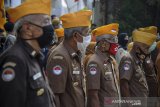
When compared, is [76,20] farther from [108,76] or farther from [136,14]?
[136,14]

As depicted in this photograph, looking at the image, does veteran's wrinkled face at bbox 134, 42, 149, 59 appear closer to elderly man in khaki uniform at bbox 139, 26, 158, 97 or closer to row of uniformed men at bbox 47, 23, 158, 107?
row of uniformed men at bbox 47, 23, 158, 107

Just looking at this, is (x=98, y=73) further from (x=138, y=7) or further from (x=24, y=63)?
(x=138, y=7)

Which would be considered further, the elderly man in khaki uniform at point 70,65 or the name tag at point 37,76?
the elderly man in khaki uniform at point 70,65

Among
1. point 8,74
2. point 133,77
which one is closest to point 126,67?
point 133,77

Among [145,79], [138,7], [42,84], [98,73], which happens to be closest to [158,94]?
[145,79]

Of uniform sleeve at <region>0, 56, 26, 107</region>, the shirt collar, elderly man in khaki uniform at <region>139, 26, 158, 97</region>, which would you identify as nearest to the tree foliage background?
elderly man in khaki uniform at <region>139, 26, 158, 97</region>

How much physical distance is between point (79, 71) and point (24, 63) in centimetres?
185

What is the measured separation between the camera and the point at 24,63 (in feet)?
12.8

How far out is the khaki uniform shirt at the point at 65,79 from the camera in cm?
548

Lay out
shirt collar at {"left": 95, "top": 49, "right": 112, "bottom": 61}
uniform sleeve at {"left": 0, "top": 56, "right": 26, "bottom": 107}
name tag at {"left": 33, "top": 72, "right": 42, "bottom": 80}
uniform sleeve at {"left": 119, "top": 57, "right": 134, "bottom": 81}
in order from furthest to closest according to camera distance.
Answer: uniform sleeve at {"left": 119, "top": 57, "right": 134, "bottom": 81}, shirt collar at {"left": 95, "top": 49, "right": 112, "bottom": 61}, name tag at {"left": 33, "top": 72, "right": 42, "bottom": 80}, uniform sleeve at {"left": 0, "top": 56, "right": 26, "bottom": 107}

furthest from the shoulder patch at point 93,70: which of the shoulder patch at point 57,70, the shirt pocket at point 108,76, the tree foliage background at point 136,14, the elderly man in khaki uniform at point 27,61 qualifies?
the tree foliage background at point 136,14

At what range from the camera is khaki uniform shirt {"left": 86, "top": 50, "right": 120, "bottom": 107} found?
6.18m

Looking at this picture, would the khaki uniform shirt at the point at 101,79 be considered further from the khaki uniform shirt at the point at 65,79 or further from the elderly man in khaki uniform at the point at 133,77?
the elderly man in khaki uniform at the point at 133,77

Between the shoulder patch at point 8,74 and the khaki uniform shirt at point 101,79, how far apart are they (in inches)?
96.3
